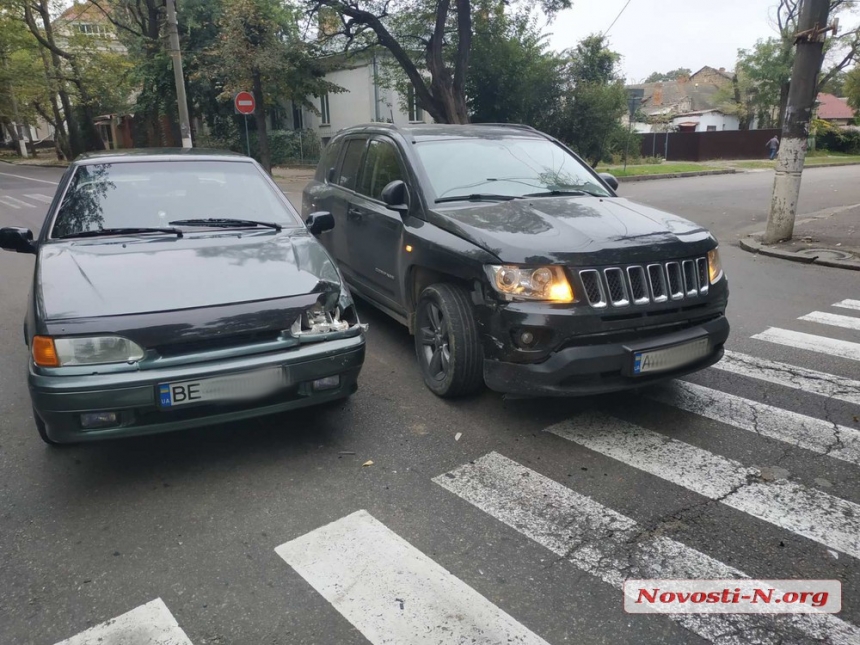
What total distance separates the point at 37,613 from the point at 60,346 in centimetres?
124

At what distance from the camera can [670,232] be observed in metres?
4.28

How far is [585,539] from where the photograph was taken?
3137 millimetres

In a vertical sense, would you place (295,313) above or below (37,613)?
above

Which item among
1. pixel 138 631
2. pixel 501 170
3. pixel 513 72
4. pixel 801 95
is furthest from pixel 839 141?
pixel 138 631

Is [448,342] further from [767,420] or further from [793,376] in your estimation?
[793,376]

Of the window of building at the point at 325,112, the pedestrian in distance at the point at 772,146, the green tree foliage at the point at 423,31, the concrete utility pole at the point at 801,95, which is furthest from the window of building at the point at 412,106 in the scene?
the pedestrian in distance at the point at 772,146

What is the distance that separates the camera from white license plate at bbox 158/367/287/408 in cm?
335

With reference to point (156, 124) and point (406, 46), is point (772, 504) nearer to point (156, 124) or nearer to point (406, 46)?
point (406, 46)

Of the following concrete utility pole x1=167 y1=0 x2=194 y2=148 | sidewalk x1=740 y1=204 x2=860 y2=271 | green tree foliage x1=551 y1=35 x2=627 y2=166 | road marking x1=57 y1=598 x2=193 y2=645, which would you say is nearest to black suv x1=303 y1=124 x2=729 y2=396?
road marking x1=57 y1=598 x2=193 y2=645

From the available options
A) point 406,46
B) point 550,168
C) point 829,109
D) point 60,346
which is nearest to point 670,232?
point 550,168

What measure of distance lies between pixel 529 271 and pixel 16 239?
3.34 m

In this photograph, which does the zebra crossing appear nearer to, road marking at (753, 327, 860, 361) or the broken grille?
the broken grille

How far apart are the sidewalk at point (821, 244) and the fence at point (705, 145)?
28320 mm

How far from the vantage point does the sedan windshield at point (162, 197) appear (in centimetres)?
449
